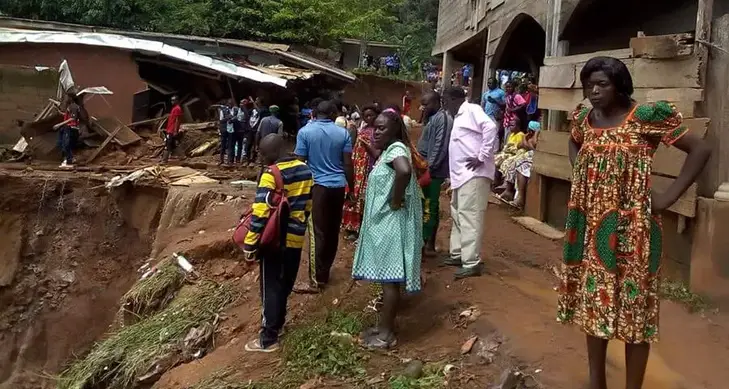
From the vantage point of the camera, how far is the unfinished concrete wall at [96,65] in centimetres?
1512

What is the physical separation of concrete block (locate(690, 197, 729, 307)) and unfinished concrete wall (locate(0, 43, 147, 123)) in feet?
44.9

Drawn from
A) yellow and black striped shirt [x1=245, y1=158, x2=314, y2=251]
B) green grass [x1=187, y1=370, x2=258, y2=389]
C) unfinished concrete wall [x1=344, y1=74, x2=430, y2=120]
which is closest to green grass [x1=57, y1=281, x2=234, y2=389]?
green grass [x1=187, y1=370, x2=258, y2=389]

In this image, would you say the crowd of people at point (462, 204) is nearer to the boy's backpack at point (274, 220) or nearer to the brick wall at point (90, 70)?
the boy's backpack at point (274, 220)

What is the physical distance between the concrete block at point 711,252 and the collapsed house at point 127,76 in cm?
1129

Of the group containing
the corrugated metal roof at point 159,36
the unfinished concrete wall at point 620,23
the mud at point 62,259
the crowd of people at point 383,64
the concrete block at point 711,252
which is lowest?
the mud at point 62,259

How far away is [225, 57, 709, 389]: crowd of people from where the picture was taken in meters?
3.05

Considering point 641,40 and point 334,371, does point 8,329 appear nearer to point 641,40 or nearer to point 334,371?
point 334,371

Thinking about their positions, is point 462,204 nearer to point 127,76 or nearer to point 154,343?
point 154,343

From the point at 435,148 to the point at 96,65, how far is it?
12.0 m

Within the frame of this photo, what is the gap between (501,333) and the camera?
4.48 m

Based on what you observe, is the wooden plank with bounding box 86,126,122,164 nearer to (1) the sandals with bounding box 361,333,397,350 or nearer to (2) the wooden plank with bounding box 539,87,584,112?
(2) the wooden plank with bounding box 539,87,584,112

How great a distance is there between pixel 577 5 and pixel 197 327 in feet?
16.9

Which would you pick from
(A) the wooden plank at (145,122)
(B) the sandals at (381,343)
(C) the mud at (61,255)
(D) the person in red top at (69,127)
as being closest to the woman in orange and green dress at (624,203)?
(B) the sandals at (381,343)

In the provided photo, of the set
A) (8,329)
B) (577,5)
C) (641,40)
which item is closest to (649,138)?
(641,40)
